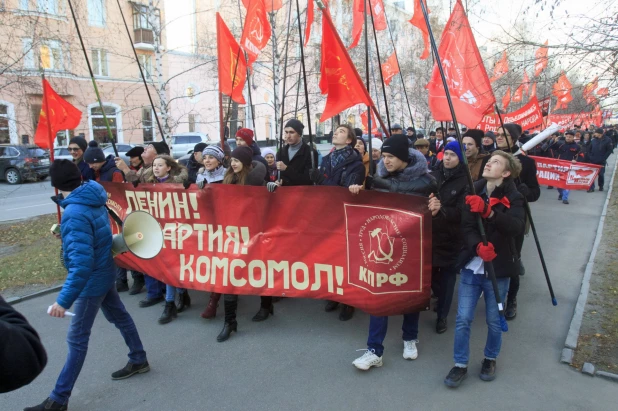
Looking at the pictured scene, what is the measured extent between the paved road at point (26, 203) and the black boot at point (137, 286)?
6.43 meters

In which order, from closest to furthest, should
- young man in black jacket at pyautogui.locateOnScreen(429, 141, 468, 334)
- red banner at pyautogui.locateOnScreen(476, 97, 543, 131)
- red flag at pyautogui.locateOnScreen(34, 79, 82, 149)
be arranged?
1. young man in black jacket at pyautogui.locateOnScreen(429, 141, 468, 334)
2. red flag at pyautogui.locateOnScreen(34, 79, 82, 149)
3. red banner at pyautogui.locateOnScreen(476, 97, 543, 131)

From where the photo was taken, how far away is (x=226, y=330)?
4.61 m

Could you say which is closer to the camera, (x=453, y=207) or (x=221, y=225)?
(x=453, y=207)

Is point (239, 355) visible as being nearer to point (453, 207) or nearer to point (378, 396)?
point (378, 396)

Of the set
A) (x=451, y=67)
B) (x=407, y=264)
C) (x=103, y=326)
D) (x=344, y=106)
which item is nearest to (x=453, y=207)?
(x=407, y=264)

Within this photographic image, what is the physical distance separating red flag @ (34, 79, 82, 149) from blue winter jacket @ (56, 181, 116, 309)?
444cm

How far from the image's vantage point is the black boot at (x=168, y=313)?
5.02 metres

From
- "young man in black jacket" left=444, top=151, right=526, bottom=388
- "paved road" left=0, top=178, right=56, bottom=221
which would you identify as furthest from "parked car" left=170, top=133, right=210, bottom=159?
"young man in black jacket" left=444, top=151, right=526, bottom=388

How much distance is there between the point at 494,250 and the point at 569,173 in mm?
9034

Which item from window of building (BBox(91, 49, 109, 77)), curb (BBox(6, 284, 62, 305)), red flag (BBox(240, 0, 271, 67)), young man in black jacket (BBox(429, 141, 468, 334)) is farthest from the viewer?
window of building (BBox(91, 49, 109, 77))

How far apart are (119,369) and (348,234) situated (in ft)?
7.81

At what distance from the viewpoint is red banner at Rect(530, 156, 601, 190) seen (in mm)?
10946

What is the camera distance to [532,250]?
25.2ft

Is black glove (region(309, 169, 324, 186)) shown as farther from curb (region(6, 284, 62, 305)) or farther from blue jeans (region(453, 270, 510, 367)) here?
curb (region(6, 284, 62, 305))
